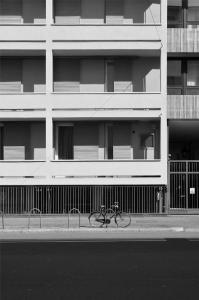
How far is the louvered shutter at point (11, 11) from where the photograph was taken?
94.8ft

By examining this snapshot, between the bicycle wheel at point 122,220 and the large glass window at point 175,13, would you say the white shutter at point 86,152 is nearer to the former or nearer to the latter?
the large glass window at point 175,13

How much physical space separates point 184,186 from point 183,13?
27.9ft

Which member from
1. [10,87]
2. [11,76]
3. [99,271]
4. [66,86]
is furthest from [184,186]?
[99,271]

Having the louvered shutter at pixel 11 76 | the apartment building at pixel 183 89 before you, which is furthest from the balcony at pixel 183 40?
the louvered shutter at pixel 11 76

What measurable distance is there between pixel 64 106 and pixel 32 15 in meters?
5.17

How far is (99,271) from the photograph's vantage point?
10031 mm

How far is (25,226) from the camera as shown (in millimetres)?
21406

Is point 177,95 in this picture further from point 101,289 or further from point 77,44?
point 101,289

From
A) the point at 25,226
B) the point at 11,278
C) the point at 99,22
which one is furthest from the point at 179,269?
the point at 99,22

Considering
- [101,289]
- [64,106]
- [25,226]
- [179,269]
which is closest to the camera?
[101,289]

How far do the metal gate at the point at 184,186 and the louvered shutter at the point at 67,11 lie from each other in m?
8.58

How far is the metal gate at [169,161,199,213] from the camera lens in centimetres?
2730

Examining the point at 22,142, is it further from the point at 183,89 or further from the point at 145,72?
the point at 183,89

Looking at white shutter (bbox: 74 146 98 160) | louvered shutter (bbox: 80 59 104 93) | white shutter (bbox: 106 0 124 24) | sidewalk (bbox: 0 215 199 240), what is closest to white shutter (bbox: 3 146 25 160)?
white shutter (bbox: 74 146 98 160)
